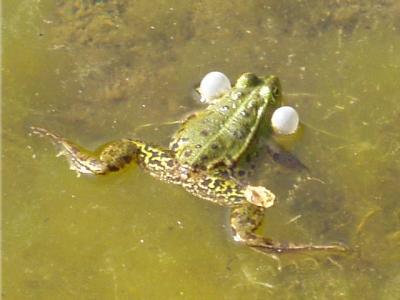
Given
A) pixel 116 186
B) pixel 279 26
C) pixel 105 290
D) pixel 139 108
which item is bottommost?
pixel 105 290

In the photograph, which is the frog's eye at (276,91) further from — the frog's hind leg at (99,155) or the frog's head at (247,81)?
the frog's hind leg at (99,155)

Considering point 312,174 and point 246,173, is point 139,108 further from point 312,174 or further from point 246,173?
point 312,174

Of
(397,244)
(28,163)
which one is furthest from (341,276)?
(28,163)

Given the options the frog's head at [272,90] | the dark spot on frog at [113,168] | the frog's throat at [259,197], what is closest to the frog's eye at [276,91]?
the frog's head at [272,90]


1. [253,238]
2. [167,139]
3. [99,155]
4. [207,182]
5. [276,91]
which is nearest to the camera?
[253,238]

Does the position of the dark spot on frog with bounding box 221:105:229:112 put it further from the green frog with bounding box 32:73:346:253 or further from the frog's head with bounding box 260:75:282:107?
the frog's head with bounding box 260:75:282:107

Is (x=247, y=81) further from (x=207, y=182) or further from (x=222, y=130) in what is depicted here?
(x=207, y=182)

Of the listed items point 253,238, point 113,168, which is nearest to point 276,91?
point 253,238
